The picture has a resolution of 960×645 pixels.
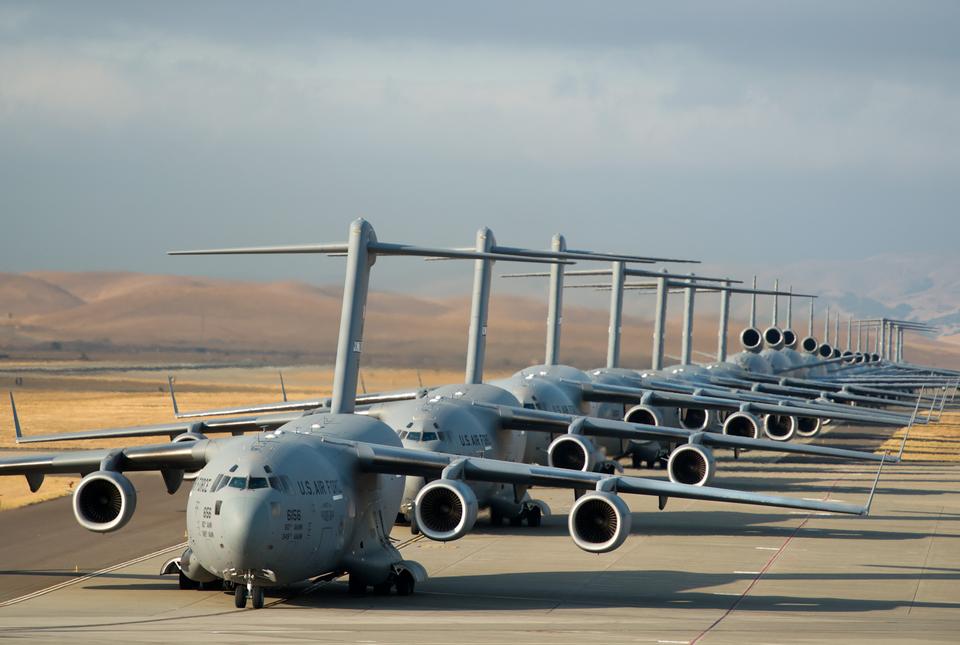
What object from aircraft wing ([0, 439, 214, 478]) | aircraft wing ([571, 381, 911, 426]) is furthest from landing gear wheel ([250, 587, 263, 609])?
aircraft wing ([571, 381, 911, 426])

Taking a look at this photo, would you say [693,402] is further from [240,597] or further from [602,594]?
[240,597]

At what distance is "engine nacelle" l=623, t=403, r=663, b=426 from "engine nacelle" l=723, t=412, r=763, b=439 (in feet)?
6.99

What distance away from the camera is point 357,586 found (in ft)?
73.3

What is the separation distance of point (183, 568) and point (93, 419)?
42.9 m

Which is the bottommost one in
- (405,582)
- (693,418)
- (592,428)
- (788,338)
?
(405,582)

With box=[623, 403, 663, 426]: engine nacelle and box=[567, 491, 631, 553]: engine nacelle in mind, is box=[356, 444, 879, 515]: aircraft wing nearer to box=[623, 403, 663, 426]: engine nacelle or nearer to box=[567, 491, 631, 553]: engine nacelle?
box=[567, 491, 631, 553]: engine nacelle

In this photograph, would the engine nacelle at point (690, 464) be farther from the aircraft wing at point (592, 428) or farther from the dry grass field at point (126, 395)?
the dry grass field at point (126, 395)

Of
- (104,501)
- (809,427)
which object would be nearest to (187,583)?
(104,501)

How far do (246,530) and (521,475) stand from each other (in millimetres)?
4573

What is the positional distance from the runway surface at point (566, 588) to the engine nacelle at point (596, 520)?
1057mm

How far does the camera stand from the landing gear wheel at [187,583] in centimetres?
2212

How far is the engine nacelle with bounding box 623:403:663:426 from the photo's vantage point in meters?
41.8

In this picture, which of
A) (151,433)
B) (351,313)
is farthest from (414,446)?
(151,433)

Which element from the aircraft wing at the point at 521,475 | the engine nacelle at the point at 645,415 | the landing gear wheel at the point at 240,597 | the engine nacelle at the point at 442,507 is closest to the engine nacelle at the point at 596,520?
the aircraft wing at the point at 521,475
